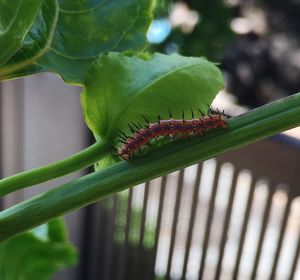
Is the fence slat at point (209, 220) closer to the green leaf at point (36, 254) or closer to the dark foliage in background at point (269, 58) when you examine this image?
the dark foliage in background at point (269, 58)

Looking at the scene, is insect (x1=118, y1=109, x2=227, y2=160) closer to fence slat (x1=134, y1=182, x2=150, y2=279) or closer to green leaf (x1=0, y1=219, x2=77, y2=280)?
green leaf (x1=0, y1=219, x2=77, y2=280)

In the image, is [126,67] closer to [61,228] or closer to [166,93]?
[166,93]

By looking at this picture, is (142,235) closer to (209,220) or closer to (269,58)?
(209,220)

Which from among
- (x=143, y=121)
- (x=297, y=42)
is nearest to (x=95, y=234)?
(x=297, y=42)

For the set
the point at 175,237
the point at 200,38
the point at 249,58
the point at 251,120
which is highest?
the point at 249,58

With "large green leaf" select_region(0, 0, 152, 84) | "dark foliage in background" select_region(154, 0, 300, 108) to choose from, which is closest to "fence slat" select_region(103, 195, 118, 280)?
"dark foliage in background" select_region(154, 0, 300, 108)

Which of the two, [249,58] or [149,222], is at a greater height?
[249,58]

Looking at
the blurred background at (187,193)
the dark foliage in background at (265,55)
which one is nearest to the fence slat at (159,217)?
the blurred background at (187,193)
